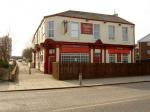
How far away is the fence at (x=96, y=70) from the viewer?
23.6 m

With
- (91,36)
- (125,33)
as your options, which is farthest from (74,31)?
(125,33)

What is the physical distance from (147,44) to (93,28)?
1654 inches

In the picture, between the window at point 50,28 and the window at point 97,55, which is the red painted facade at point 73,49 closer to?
the window at point 97,55

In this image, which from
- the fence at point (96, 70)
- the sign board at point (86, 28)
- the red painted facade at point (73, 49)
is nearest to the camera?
the fence at point (96, 70)

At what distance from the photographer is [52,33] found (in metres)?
30.5

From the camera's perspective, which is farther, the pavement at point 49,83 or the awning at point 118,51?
the awning at point 118,51

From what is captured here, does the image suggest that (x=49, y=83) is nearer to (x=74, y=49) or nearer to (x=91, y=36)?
(x=74, y=49)

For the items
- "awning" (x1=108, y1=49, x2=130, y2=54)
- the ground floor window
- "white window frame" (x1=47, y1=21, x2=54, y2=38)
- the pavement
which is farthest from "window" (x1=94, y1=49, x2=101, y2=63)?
the pavement

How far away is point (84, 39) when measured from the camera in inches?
1252

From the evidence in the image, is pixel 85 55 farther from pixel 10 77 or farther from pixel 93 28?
pixel 10 77

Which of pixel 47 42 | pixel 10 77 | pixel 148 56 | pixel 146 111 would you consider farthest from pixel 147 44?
pixel 146 111

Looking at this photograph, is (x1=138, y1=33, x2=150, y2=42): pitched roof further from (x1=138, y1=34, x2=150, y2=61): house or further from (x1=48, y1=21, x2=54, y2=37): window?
(x1=48, y1=21, x2=54, y2=37): window

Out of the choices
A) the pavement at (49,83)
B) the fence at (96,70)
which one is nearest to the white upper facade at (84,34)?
the fence at (96,70)

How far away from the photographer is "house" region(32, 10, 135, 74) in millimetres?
30359
